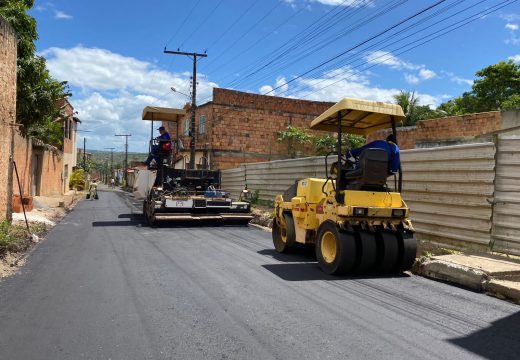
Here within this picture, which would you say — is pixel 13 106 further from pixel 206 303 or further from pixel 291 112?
pixel 291 112

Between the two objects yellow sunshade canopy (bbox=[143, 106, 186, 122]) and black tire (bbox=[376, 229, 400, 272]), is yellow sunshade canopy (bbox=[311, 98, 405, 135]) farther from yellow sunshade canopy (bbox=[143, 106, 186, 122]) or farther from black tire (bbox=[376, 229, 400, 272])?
yellow sunshade canopy (bbox=[143, 106, 186, 122])

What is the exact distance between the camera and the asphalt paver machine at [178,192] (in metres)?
13.8

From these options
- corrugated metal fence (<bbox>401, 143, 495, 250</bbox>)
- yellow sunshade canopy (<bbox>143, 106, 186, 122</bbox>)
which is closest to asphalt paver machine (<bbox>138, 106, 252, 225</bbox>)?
yellow sunshade canopy (<bbox>143, 106, 186, 122</bbox>)

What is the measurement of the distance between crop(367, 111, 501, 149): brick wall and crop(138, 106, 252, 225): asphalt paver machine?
26.1 feet

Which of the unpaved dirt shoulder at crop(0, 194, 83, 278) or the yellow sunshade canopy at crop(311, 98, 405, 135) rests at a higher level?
the yellow sunshade canopy at crop(311, 98, 405, 135)

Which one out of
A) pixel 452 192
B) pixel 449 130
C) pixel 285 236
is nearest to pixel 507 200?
pixel 452 192

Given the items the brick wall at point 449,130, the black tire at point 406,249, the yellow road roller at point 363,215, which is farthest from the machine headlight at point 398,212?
the brick wall at point 449,130

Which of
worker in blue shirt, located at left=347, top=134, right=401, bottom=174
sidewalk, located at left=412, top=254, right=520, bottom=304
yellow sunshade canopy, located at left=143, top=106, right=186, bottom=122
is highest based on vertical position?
yellow sunshade canopy, located at left=143, top=106, right=186, bottom=122

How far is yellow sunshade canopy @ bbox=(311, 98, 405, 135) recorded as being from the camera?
728cm

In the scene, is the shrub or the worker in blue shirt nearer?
the worker in blue shirt

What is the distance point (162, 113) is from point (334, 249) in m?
9.86

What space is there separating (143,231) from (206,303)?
25.5 ft

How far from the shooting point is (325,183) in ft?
26.2

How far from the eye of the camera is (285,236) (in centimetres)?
921
